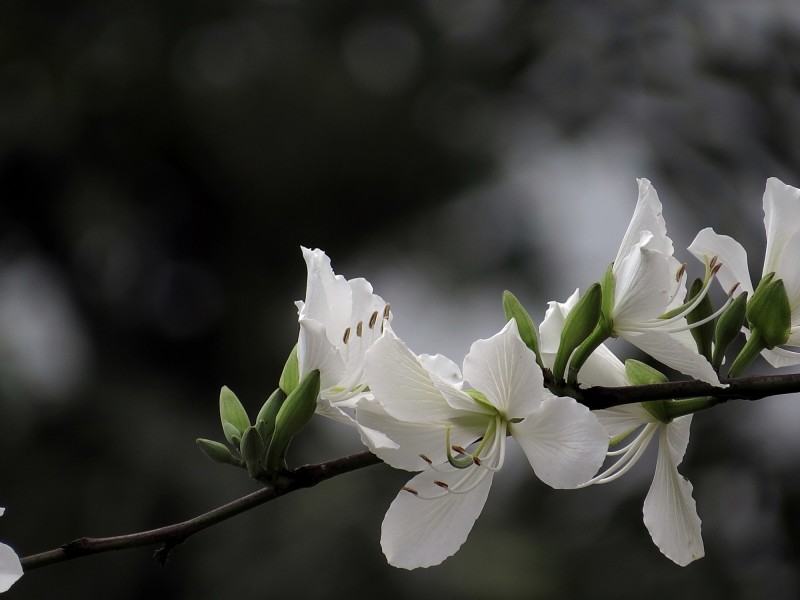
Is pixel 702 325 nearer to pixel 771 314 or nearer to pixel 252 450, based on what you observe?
pixel 771 314

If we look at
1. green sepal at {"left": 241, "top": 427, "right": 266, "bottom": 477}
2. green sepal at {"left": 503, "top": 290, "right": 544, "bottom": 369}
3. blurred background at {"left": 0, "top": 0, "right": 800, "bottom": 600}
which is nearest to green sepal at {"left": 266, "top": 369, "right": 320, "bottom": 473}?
green sepal at {"left": 241, "top": 427, "right": 266, "bottom": 477}

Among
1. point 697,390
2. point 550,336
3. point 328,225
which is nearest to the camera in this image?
point 697,390

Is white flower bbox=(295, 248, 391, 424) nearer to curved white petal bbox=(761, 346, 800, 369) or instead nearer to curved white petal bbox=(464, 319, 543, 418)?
curved white petal bbox=(464, 319, 543, 418)

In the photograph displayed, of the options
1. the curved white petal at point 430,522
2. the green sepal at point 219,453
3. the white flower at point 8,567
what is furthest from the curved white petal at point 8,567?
the curved white petal at point 430,522

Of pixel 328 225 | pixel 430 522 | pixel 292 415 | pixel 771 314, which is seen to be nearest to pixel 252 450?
pixel 292 415

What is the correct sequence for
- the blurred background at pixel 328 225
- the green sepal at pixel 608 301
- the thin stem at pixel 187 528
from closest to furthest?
the thin stem at pixel 187 528 → the green sepal at pixel 608 301 → the blurred background at pixel 328 225

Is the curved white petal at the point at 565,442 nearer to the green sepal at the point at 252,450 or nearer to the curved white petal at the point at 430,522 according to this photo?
the curved white petal at the point at 430,522
